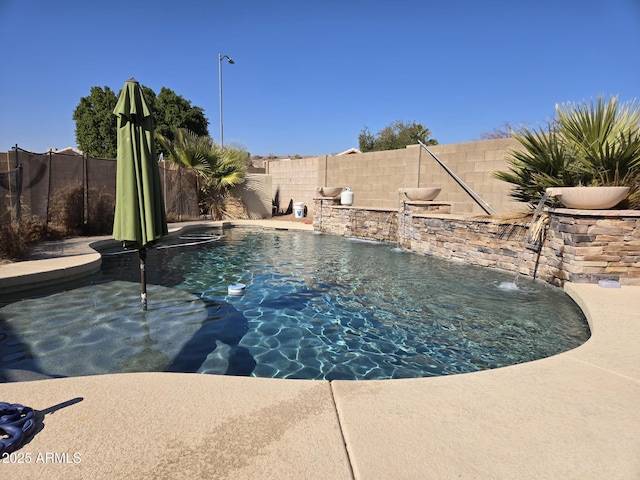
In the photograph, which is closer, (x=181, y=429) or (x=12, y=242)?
(x=181, y=429)

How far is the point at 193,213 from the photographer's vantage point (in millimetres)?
16016

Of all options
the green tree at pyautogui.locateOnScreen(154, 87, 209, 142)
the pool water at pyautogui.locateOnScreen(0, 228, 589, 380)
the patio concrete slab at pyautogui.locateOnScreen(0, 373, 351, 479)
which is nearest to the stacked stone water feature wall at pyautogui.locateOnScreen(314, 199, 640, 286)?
the pool water at pyautogui.locateOnScreen(0, 228, 589, 380)

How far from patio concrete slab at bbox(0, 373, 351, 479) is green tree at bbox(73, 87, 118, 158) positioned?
112 feet

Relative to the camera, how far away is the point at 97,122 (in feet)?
105

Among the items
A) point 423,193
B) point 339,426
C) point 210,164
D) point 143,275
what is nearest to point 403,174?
point 423,193

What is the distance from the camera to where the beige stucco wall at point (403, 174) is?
10.7 m

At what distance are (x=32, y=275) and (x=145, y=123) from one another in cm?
363

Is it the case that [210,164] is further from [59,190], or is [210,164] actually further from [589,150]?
[589,150]

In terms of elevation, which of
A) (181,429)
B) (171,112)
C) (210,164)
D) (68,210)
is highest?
(171,112)

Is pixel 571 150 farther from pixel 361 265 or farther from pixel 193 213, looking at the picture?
pixel 193 213

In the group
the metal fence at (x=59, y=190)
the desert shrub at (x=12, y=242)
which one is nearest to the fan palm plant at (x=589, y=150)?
the desert shrub at (x=12, y=242)

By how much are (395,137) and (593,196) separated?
31609 millimetres

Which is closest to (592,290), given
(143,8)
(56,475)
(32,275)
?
(56,475)

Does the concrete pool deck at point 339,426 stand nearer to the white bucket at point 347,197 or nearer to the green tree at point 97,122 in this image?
the white bucket at point 347,197
